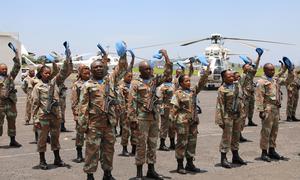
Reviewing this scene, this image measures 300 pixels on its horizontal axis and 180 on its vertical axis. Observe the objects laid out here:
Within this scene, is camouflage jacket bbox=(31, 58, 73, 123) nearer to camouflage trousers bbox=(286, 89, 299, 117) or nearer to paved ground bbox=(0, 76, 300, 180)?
paved ground bbox=(0, 76, 300, 180)

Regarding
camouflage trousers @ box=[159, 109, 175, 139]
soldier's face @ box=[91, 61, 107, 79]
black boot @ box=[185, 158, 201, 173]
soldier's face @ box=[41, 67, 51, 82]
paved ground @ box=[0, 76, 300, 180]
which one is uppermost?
soldier's face @ box=[91, 61, 107, 79]

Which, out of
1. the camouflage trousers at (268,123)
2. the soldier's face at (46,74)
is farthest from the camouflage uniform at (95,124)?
the camouflage trousers at (268,123)

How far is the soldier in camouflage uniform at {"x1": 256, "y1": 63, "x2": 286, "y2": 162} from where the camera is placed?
8562mm

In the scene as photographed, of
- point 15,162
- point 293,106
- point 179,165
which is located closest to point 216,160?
point 179,165

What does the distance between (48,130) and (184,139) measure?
2709 mm

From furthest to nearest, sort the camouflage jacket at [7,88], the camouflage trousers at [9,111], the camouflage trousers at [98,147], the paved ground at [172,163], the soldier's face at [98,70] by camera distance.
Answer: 1. the camouflage trousers at [9,111]
2. the camouflage jacket at [7,88]
3. the paved ground at [172,163]
4. the soldier's face at [98,70]
5. the camouflage trousers at [98,147]

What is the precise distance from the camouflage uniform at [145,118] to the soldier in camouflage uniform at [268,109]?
2599mm

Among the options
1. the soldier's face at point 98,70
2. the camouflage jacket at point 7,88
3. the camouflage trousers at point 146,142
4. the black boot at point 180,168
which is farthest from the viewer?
the camouflage jacket at point 7,88

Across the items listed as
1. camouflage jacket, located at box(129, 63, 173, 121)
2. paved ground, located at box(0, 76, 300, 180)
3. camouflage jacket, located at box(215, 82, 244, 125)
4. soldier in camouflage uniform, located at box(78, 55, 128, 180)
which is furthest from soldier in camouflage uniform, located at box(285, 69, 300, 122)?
soldier in camouflage uniform, located at box(78, 55, 128, 180)

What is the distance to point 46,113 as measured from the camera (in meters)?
8.00

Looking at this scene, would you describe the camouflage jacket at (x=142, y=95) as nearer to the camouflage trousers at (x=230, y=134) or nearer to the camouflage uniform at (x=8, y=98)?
the camouflage trousers at (x=230, y=134)

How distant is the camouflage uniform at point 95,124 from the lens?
21.2 feet

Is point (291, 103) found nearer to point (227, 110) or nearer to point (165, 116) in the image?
point (165, 116)

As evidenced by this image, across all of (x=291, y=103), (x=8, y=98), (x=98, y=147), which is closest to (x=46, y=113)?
(x=98, y=147)
